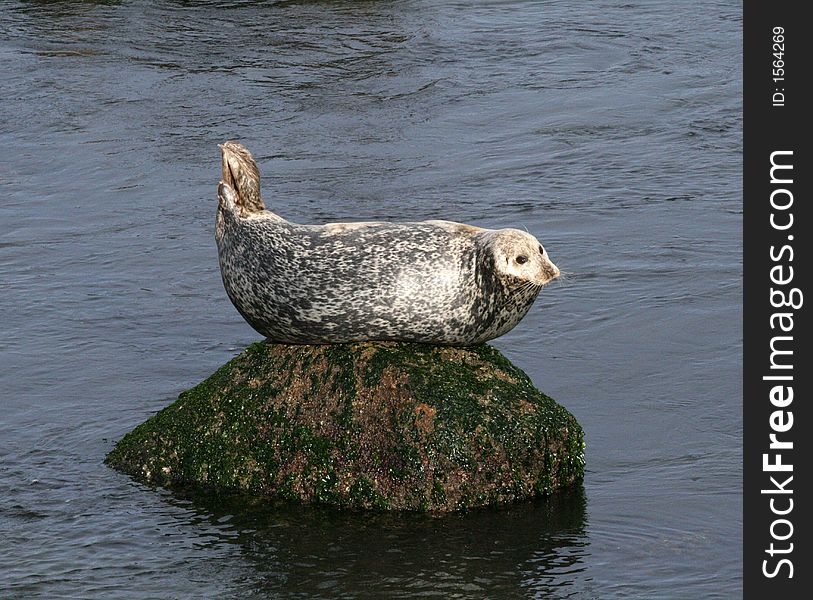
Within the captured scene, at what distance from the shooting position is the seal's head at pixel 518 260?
706cm

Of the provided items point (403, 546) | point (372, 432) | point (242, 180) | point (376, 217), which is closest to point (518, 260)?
point (372, 432)

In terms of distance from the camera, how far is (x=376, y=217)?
11.7m

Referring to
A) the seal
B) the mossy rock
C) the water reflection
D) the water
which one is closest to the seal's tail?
the seal

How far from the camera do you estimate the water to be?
649 cm

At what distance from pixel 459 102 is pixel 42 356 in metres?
7.00

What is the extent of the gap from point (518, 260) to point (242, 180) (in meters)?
1.65

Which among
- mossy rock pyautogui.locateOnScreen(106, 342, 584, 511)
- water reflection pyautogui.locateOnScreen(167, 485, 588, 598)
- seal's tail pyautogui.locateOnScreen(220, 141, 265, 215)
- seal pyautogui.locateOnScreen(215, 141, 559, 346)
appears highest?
seal's tail pyautogui.locateOnScreen(220, 141, 265, 215)

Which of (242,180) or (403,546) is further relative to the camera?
(242,180)

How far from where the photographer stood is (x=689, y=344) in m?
9.02

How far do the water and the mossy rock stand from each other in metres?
0.15

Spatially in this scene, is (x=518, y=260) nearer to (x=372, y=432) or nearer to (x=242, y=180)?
(x=372, y=432)

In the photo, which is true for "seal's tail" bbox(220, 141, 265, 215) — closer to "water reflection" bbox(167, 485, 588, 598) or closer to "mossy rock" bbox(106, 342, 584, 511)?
"mossy rock" bbox(106, 342, 584, 511)

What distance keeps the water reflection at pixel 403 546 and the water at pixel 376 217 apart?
2 cm

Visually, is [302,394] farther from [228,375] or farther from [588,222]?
Answer: [588,222]
